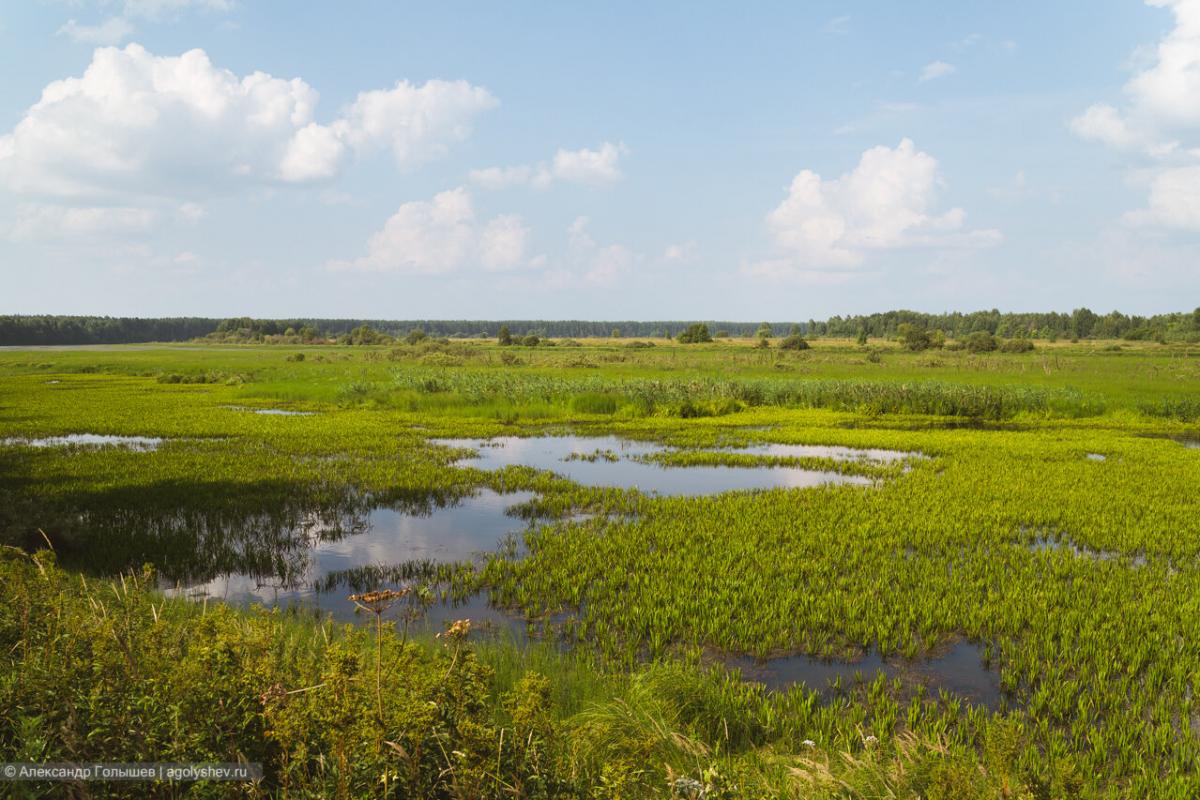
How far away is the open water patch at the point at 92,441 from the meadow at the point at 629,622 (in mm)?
687

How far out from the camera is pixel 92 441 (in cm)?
2562

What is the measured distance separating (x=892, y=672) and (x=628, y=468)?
1418 cm

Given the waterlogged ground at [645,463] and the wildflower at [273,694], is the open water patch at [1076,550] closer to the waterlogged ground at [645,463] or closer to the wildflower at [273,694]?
the waterlogged ground at [645,463]

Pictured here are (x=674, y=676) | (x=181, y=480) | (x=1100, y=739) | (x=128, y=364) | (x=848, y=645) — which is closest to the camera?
(x=1100, y=739)

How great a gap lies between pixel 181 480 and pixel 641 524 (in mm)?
13055

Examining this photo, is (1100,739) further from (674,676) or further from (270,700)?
(270,700)

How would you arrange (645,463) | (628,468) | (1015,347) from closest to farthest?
(628,468) → (645,463) → (1015,347)

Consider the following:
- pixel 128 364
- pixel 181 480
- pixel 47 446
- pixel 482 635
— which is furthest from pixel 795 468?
pixel 128 364

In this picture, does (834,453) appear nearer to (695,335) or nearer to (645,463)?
(645,463)

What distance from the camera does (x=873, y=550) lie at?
1271cm

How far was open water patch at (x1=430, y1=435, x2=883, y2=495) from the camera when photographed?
→ 19.4 meters

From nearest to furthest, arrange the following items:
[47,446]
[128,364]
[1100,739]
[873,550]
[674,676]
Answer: [1100,739], [674,676], [873,550], [47,446], [128,364]

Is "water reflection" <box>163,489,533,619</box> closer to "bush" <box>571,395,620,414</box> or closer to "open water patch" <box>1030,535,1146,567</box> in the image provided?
"open water patch" <box>1030,535,1146,567</box>

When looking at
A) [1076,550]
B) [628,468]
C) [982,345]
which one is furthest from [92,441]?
[982,345]
